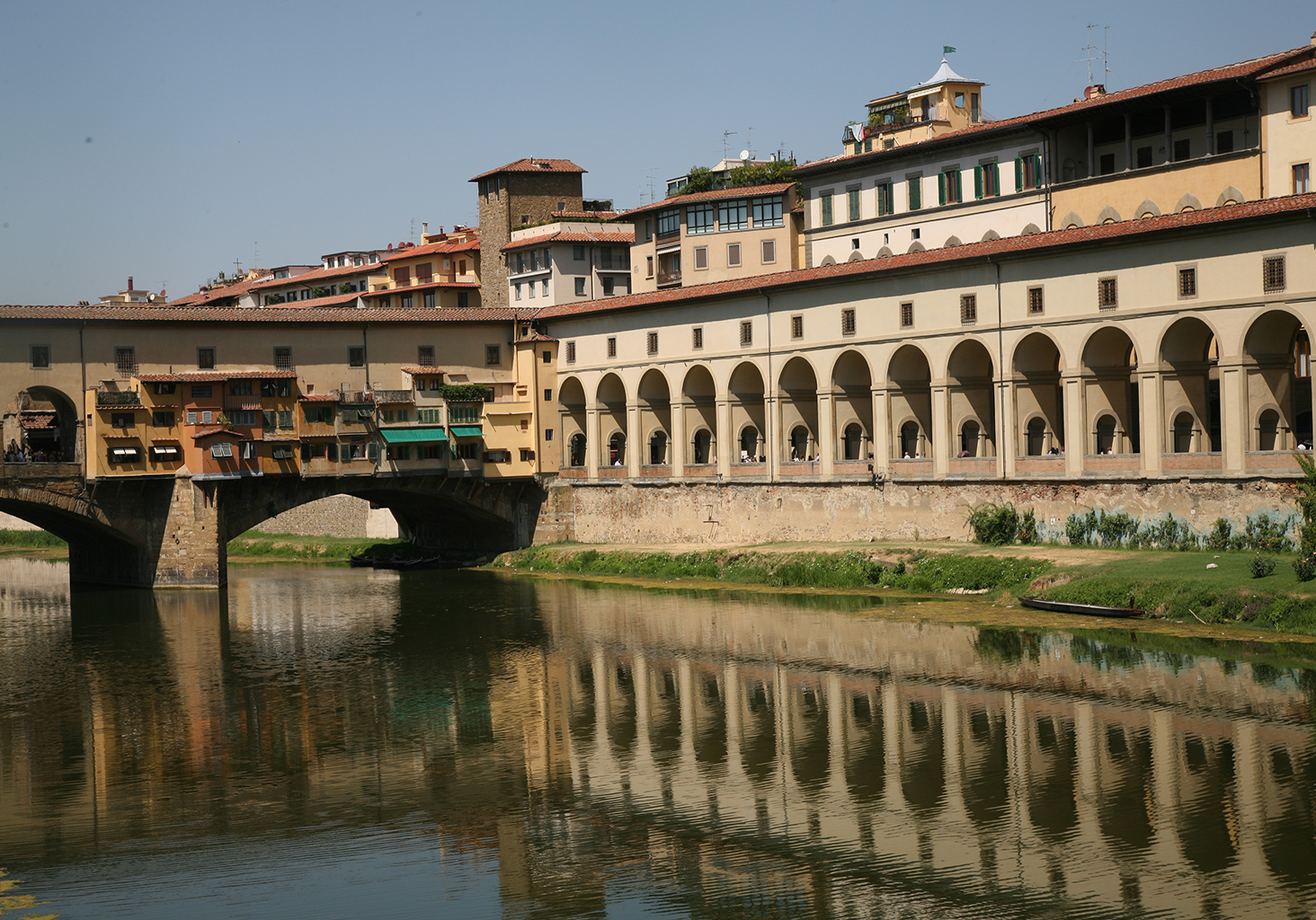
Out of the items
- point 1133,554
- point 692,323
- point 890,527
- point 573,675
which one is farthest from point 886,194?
point 573,675

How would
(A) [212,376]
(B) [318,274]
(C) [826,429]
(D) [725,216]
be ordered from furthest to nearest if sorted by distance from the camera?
(B) [318,274] < (D) [725,216] < (A) [212,376] < (C) [826,429]

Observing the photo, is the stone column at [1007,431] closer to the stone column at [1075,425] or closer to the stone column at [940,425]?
the stone column at [1075,425]

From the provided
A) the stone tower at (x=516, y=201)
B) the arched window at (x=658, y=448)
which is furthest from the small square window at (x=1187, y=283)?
the stone tower at (x=516, y=201)

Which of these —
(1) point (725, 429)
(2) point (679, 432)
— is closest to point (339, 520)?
(2) point (679, 432)

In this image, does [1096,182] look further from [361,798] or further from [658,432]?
[361,798]

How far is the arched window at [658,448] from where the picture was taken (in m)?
64.4

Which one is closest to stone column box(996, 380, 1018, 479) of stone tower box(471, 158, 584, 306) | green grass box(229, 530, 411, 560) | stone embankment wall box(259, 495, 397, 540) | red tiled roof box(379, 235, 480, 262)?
green grass box(229, 530, 411, 560)

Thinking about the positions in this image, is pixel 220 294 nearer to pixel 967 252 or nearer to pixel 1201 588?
pixel 967 252

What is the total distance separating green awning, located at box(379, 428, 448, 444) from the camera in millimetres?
58625

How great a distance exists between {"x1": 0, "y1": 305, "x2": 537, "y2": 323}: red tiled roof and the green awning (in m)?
4.76

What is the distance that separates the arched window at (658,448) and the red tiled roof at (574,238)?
16889 millimetres

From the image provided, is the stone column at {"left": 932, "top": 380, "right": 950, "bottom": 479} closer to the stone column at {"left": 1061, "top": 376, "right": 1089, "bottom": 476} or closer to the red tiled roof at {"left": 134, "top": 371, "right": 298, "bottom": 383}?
the stone column at {"left": 1061, "top": 376, "right": 1089, "bottom": 476}

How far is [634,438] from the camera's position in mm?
61719

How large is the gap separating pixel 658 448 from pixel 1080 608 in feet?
96.7
